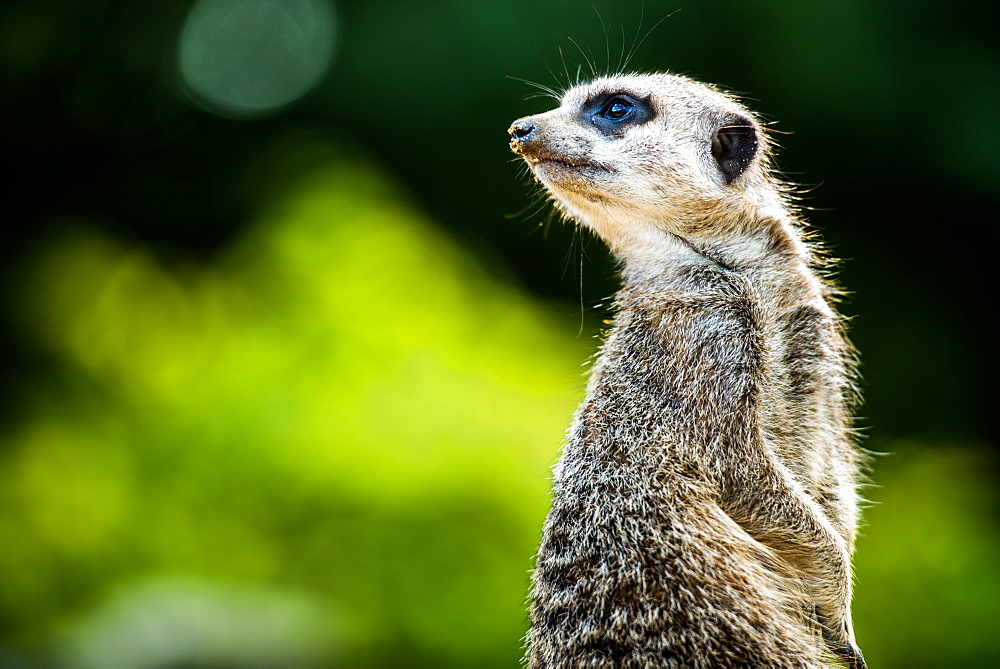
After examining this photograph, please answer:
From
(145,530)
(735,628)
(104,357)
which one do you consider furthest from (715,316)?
(104,357)

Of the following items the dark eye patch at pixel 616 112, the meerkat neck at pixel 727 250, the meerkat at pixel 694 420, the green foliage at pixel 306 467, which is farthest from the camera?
the green foliage at pixel 306 467

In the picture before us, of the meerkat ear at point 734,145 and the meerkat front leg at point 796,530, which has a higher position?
the meerkat ear at point 734,145

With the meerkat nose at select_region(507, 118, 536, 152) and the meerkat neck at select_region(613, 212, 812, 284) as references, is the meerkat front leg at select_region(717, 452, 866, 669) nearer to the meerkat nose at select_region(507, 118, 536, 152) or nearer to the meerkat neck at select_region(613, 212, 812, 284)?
the meerkat neck at select_region(613, 212, 812, 284)

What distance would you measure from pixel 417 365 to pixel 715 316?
107 inches

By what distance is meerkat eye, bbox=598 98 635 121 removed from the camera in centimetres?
198

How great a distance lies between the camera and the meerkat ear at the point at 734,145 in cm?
194

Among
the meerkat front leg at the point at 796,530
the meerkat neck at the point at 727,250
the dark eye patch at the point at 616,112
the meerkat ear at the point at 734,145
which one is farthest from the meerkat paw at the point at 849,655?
the dark eye patch at the point at 616,112

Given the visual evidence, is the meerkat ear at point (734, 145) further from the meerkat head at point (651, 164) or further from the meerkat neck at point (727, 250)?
the meerkat neck at point (727, 250)

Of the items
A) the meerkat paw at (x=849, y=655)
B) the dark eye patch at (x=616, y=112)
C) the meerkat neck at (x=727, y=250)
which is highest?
the dark eye patch at (x=616, y=112)

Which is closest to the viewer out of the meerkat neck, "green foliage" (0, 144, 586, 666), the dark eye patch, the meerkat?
the meerkat

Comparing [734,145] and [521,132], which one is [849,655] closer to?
A: [734,145]

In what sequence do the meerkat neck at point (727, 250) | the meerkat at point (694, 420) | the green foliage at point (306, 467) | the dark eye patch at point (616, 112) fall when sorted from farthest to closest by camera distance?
1. the green foliage at point (306, 467)
2. the dark eye patch at point (616, 112)
3. the meerkat neck at point (727, 250)
4. the meerkat at point (694, 420)

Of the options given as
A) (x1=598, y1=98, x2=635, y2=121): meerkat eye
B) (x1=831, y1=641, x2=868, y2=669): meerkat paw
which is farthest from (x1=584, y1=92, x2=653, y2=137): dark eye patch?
(x1=831, y1=641, x2=868, y2=669): meerkat paw

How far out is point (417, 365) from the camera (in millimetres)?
4340
